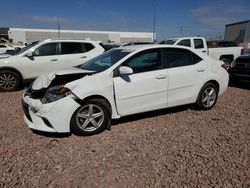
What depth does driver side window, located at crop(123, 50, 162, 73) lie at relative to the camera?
4.50 metres

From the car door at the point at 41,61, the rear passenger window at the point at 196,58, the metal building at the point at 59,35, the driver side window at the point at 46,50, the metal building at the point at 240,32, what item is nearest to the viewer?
the rear passenger window at the point at 196,58

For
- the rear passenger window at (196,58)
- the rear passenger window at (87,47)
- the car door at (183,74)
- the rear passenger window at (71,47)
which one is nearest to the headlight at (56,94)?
the car door at (183,74)

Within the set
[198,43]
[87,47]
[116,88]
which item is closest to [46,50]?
[87,47]

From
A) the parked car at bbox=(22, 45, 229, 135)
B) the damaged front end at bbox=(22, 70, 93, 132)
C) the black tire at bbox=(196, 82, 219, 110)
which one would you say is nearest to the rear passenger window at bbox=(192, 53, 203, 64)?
the parked car at bbox=(22, 45, 229, 135)

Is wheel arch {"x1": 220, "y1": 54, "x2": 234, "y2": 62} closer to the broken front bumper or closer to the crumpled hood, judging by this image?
the crumpled hood

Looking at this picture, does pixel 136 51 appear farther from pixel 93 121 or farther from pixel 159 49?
A: pixel 93 121

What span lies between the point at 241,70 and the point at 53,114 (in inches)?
286

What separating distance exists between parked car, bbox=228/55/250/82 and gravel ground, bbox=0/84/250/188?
3.92 m

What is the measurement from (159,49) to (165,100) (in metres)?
1.03

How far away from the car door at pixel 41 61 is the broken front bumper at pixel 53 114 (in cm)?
405

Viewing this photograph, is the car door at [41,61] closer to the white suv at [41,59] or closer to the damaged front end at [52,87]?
the white suv at [41,59]

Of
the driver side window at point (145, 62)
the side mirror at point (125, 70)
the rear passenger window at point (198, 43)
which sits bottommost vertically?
the side mirror at point (125, 70)

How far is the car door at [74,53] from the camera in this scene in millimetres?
8109

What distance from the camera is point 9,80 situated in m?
7.45
